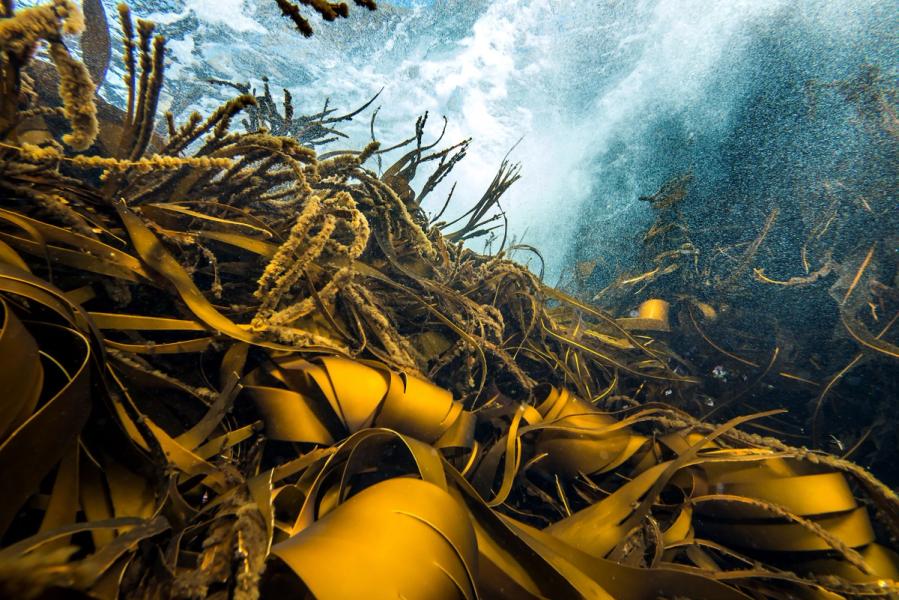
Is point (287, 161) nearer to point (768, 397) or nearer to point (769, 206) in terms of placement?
point (768, 397)

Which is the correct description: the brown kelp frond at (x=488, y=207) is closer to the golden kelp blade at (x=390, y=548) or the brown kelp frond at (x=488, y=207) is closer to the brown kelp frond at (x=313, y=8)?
the brown kelp frond at (x=313, y=8)

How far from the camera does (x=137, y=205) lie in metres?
1.15

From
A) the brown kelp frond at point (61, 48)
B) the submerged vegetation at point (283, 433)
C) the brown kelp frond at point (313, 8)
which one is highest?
the brown kelp frond at point (313, 8)

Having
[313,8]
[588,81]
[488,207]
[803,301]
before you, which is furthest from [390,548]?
[588,81]

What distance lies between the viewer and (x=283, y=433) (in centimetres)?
93

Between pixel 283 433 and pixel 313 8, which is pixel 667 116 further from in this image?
pixel 283 433

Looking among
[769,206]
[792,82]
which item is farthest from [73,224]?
[792,82]

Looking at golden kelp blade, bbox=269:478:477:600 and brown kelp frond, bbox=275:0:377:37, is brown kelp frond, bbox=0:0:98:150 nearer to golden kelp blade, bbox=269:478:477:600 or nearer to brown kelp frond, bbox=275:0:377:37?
brown kelp frond, bbox=275:0:377:37

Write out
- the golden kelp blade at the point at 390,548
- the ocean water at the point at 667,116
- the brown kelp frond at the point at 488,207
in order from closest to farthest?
the golden kelp blade at the point at 390,548 < the brown kelp frond at the point at 488,207 < the ocean water at the point at 667,116

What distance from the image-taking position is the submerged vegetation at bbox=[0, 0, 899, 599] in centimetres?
62

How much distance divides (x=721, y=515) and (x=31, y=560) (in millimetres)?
1638

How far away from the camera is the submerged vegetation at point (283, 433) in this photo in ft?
2.03

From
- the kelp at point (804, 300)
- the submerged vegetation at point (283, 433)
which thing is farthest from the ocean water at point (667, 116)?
the submerged vegetation at point (283, 433)

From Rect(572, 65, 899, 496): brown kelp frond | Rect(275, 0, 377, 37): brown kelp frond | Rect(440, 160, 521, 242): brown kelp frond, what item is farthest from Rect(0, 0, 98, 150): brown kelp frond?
Rect(572, 65, 899, 496): brown kelp frond
